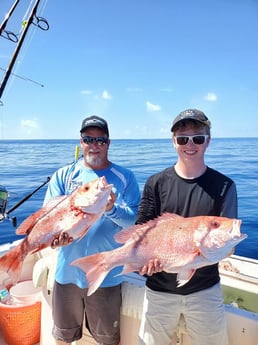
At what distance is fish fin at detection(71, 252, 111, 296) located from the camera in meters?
1.56

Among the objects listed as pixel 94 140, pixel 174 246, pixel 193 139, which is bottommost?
pixel 174 246

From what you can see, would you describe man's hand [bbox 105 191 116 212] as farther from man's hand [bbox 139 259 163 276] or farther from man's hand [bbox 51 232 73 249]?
man's hand [bbox 139 259 163 276]

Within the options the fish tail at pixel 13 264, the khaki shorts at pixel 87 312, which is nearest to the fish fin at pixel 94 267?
the fish tail at pixel 13 264

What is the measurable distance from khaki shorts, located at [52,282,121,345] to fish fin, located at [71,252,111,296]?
0.54m

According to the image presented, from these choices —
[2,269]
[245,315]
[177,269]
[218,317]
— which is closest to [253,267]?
[245,315]

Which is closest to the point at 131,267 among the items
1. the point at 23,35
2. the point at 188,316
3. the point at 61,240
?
the point at 61,240

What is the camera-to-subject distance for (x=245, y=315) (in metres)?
1.90

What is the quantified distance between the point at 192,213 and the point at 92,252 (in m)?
0.75

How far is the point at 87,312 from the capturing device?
2.13 m

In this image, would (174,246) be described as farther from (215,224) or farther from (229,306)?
(229,306)

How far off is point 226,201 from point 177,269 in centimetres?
49

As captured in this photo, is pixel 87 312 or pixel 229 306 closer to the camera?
pixel 229 306

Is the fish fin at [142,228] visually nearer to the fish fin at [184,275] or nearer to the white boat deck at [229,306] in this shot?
the fish fin at [184,275]

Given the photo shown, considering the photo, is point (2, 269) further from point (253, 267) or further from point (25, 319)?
point (253, 267)
